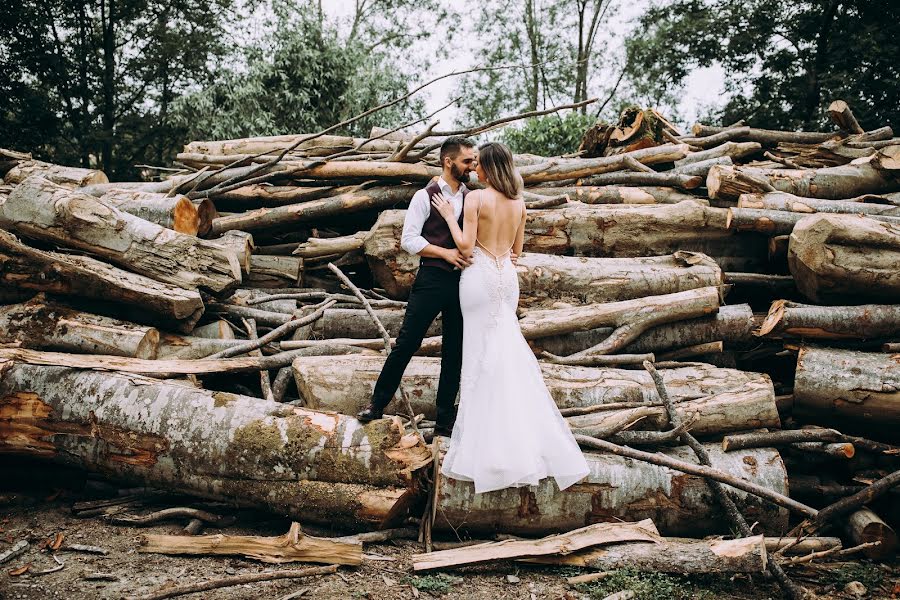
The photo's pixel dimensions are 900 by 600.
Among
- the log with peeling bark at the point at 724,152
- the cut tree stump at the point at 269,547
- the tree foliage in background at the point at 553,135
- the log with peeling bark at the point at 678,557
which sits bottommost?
the log with peeling bark at the point at 678,557

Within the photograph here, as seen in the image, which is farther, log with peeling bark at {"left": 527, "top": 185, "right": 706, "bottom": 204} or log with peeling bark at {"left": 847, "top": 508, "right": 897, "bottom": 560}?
log with peeling bark at {"left": 527, "top": 185, "right": 706, "bottom": 204}

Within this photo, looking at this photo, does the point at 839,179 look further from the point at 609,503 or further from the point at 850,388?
the point at 609,503

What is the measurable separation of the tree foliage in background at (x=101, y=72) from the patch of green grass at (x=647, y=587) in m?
16.0

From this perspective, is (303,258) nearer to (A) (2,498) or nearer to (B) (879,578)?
(A) (2,498)

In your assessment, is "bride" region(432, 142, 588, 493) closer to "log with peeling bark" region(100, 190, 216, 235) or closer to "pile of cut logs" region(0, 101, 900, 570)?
"pile of cut logs" region(0, 101, 900, 570)

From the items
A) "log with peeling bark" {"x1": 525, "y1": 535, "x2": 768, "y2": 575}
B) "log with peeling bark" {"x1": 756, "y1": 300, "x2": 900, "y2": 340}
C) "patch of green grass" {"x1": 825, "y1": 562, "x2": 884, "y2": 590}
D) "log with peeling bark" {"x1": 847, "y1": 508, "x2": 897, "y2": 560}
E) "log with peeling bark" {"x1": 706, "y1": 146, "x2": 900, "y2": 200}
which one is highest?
"log with peeling bark" {"x1": 706, "y1": 146, "x2": 900, "y2": 200}

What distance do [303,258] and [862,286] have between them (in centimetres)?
564

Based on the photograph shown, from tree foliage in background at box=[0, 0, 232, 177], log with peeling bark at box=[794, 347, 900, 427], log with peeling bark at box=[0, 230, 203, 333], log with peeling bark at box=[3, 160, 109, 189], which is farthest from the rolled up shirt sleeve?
tree foliage in background at box=[0, 0, 232, 177]

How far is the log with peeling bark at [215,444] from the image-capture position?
3.97 meters

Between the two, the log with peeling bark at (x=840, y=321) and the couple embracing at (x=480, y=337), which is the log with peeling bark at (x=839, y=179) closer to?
the log with peeling bark at (x=840, y=321)

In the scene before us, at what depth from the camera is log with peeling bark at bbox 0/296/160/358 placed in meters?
5.07

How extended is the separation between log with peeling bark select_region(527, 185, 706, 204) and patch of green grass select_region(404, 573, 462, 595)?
4.96 meters

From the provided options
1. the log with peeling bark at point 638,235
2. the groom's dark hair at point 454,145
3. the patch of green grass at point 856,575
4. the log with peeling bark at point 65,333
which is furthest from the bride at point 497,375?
the log with peeling bark at point 65,333

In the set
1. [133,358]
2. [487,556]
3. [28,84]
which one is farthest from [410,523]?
[28,84]
